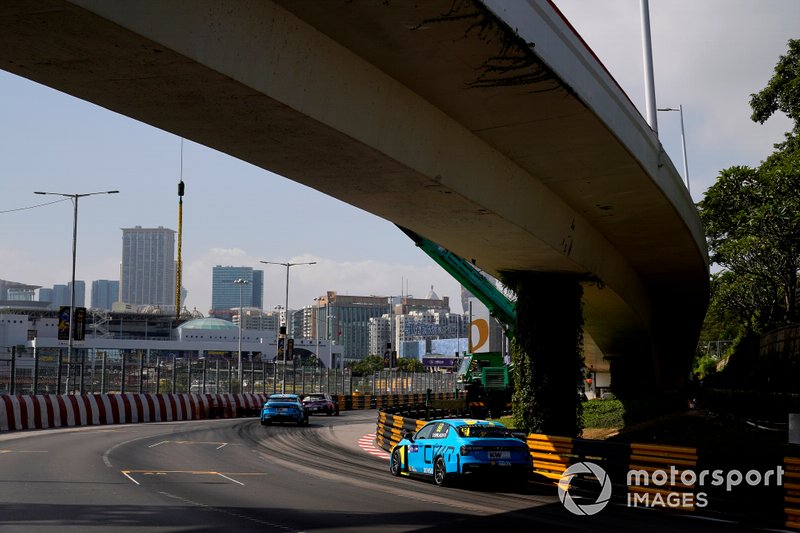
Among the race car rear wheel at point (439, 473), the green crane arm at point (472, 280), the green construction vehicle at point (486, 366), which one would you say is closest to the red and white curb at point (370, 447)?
the green crane arm at point (472, 280)

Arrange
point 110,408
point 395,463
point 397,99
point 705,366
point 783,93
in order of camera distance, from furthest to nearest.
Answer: point 705,366 → point 783,93 → point 110,408 → point 395,463 → point 397,99

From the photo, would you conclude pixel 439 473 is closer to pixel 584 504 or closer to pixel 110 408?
pixel 584 504

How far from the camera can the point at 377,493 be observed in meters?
15.7

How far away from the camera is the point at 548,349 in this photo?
→ 23266 mm

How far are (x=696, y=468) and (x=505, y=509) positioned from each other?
11.2 ft

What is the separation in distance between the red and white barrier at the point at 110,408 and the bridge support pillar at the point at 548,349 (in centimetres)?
2066

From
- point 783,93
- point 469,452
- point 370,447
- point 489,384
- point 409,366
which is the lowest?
point 409,366

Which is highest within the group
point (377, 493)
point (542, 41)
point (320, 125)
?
point (542, 41)

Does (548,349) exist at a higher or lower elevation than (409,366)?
higher

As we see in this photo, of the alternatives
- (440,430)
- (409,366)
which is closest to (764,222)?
(440,430)

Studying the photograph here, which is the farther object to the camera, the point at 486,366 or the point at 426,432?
the point at 486,366

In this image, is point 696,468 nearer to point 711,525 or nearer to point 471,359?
point 711,525

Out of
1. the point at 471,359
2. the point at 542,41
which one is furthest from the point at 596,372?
the point at 542,41
